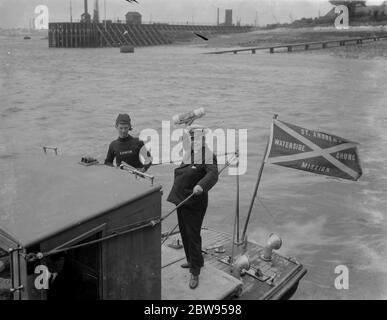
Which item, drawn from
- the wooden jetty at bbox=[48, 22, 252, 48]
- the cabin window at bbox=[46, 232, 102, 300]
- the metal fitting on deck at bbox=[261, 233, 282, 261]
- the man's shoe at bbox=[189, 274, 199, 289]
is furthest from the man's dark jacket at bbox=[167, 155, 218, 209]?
the wooden jetty at bbox=[48, 22, 252, 48]

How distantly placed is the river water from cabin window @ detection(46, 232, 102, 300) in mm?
1129

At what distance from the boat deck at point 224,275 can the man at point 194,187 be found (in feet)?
0.70

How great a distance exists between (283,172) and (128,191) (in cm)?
1543

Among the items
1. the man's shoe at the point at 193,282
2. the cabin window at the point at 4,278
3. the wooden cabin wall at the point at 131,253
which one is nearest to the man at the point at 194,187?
the man's shoe at the point at 193,282

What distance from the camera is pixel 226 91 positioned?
47.5m

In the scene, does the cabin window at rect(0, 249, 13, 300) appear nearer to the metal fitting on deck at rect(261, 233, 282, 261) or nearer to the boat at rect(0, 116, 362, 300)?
the boat at rect(0, 116, 362, 300)

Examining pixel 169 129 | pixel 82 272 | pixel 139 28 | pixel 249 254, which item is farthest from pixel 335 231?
pixel 139 28

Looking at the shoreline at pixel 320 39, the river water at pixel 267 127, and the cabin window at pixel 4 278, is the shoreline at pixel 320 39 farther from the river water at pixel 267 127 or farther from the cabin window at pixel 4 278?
the cabin window at pixel 4 278

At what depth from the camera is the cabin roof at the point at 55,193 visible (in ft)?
12.8

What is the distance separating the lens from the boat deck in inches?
225

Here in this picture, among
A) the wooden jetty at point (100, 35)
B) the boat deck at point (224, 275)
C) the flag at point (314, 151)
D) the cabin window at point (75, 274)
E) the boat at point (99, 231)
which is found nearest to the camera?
the boat at point (99, 231)

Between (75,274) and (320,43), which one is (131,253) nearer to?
A: (75,274)

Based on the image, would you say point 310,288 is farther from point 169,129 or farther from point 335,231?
point 169,129

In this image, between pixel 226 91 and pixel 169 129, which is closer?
pixel 169 129
